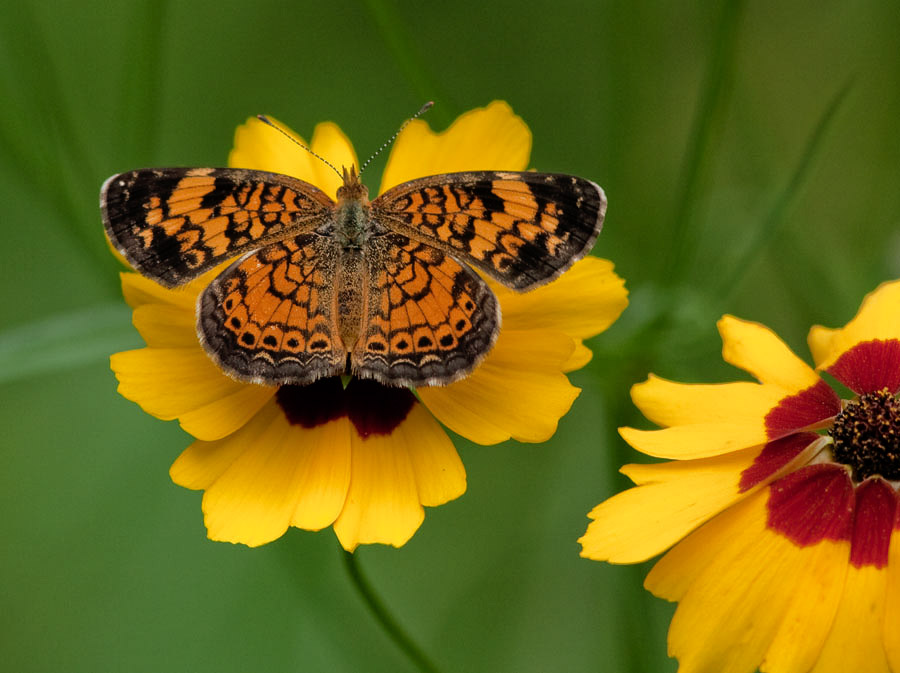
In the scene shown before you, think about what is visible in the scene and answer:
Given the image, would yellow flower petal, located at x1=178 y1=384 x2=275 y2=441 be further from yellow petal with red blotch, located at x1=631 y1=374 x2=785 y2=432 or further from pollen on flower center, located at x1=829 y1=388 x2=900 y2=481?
pollen on flower center, located at x1=829 y1=388 x2=900 y2=481

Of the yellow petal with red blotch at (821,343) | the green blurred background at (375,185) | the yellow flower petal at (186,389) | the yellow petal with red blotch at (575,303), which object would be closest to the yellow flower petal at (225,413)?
the yellow flower petal at (186,389)

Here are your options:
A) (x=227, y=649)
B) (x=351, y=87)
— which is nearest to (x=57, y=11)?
(x=351, y=87)

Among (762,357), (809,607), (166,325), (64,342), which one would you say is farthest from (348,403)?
(809,607)

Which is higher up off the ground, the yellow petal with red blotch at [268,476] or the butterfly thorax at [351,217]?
the butterfly thorax at [351,217]

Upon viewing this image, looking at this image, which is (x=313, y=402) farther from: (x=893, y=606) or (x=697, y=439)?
(x=893, y=606)

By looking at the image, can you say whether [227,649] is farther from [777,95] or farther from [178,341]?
[777,95]

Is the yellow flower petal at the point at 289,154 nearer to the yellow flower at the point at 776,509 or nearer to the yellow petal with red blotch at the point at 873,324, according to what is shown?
the yellow flower at the point at 776,509

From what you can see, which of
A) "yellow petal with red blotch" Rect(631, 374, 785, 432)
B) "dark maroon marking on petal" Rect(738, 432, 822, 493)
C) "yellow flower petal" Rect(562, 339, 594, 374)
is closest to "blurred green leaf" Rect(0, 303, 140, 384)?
"yellow flower petal" Rect(562, 339, 594, 374)
